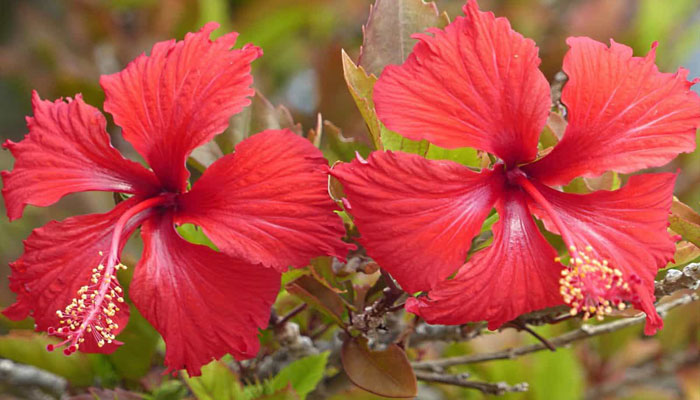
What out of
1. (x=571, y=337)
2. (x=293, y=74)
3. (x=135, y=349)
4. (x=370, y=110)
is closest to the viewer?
(x=370, y=110)

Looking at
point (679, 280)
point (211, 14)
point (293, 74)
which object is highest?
point (211, 14)

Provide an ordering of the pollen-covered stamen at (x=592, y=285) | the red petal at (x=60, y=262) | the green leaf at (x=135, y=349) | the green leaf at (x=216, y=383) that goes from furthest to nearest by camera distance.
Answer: the green leaf at (x=135, y=349), the green leaf at (x=216, y=383), the red petal at (x=60, y=262), the pollen-covered stamen at (x=592, y=285)

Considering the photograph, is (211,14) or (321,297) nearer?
(321,297)

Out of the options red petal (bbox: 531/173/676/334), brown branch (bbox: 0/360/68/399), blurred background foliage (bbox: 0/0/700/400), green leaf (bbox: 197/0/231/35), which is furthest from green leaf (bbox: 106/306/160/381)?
green leaf (bbox: 197/0/231/35)

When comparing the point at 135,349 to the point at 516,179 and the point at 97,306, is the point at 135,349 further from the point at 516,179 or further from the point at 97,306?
the point at 516,179

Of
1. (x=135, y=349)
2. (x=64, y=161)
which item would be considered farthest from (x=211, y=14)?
(x=64, y=161)

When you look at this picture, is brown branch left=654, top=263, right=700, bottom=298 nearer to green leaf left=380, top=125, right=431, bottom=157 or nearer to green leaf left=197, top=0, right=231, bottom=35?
green leaf left=380, top=125, right=431, bottom=157

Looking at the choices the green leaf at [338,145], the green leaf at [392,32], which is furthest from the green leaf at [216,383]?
the green leaf at [392,32]

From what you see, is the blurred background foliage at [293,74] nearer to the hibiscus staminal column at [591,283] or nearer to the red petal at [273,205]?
the red petal at [273,205]
